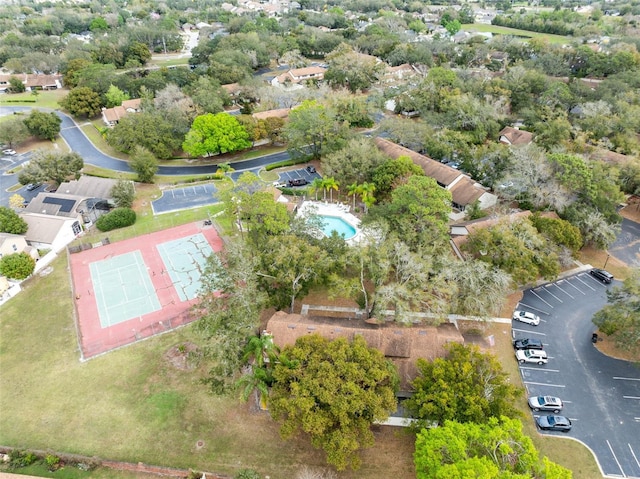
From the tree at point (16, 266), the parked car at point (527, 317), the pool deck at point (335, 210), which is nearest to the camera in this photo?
the parked car at point (527, 317)

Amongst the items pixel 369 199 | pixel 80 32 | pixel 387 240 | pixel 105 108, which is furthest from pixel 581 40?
pixel 80 32

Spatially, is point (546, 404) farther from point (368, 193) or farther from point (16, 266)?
point (16, 266)

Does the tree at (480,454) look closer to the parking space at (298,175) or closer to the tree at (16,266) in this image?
the tree at (16,266)

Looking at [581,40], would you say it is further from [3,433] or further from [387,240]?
[3,433]

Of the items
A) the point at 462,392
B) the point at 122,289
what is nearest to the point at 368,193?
the point at 462,392

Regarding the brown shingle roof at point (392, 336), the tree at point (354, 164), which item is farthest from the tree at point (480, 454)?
the tree at point (354, 164)

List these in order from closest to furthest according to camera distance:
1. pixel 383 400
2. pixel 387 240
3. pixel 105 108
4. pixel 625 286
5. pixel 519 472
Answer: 1. pixel 519 472
2. pixel 383 400
3. pixel 625 286
4. pixel 387 240
5. pixel 105 108
